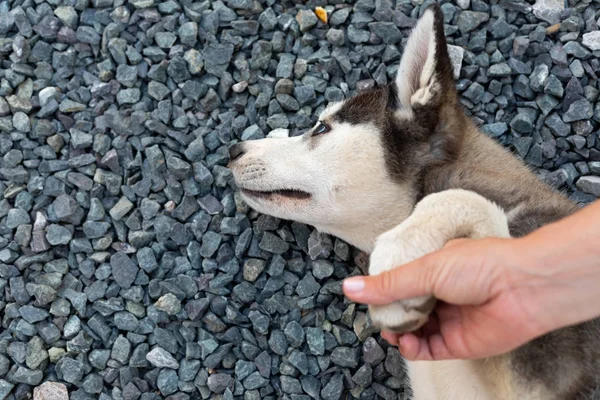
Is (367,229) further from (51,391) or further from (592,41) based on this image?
(592,41)

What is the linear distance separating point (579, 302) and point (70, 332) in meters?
2.53

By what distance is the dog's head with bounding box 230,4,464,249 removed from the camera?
294 cm

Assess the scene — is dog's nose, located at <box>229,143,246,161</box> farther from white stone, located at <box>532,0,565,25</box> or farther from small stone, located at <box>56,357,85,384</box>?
white stone, located at <box>532,0,565,25</box>

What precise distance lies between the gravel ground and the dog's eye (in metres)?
0.45

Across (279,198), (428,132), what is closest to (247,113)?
(279,198)

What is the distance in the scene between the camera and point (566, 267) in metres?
2.05

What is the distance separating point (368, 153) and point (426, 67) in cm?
49

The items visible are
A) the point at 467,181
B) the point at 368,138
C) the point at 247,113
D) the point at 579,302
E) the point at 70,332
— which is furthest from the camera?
the point at 247,113

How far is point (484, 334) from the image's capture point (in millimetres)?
2182

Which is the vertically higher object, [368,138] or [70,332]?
[368,138]

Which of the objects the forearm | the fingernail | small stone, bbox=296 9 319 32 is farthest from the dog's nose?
the forearm

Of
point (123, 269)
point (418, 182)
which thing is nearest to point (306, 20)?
point (418, 182)

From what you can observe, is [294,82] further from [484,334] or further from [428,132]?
[484,334]

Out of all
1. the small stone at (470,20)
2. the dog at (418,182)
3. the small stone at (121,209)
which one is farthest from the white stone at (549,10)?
the small stone at (121,209)
